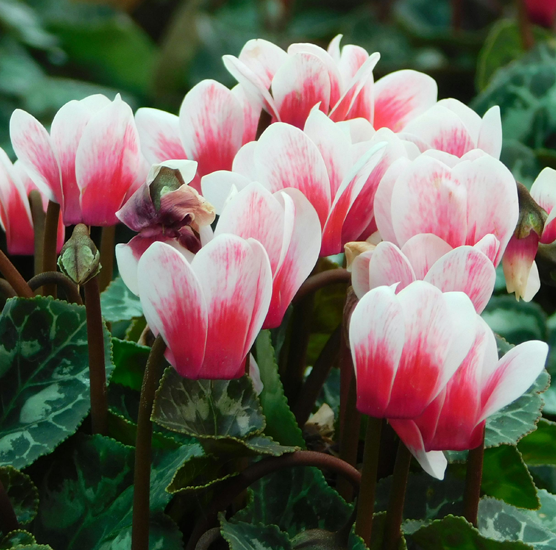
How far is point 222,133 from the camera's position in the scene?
53 centimetres

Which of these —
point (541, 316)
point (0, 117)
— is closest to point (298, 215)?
point (541, 316)

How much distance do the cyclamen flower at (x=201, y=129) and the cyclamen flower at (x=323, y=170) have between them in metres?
0.06

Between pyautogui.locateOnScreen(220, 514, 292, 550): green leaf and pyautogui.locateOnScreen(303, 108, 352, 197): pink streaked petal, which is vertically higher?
pyautogui.locateOnScreen(303, 108, 352, 197): pink streaked petal

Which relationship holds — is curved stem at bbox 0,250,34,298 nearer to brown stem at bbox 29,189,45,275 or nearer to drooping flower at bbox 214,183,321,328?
brown stem at bbox 29,189,45,275

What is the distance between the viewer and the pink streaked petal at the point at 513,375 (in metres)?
0.38

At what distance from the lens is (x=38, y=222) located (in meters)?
0.58

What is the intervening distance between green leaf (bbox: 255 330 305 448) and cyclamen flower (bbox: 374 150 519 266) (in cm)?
14

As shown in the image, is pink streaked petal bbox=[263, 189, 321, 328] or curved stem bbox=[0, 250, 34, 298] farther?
curved stem bbox=[0, 250, 34, 298]

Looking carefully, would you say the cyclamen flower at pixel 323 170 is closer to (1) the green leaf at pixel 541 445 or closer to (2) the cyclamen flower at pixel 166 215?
(2) the cyclamen flower at pixel 166 215

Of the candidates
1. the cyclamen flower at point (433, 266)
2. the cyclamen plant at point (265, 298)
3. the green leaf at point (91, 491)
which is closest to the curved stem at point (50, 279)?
the cyclamen plant at point (265, 298)

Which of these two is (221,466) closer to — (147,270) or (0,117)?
(147,270)

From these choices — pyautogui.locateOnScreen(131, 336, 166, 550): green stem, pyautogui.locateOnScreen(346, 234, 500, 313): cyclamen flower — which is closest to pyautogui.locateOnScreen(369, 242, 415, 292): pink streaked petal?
pyautogui.locateOnScreen(346, 234, 500, 313): cyclamen flower

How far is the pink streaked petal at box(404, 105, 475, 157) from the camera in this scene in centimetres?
49

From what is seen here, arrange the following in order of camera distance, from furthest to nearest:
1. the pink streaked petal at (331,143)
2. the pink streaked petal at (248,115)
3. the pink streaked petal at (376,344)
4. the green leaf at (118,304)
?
1. the green leaf at (118,304)
2. the pink streaked petal at (248,115)
3. the pink streaked petal at (331,143)
4. the pink streaked petal at (376,344)
